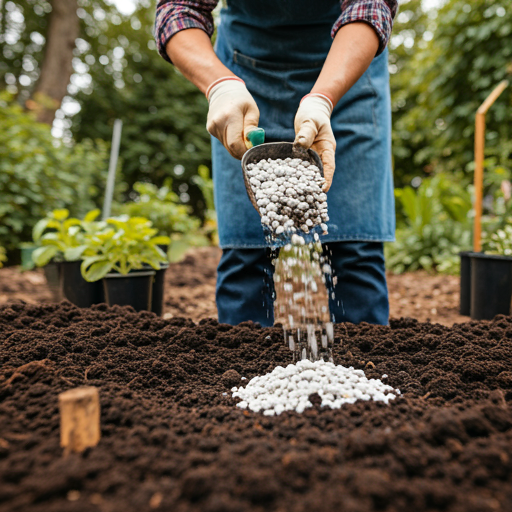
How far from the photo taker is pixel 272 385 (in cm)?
113

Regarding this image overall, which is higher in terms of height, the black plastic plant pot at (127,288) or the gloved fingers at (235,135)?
the gloved fingers at (235,135)

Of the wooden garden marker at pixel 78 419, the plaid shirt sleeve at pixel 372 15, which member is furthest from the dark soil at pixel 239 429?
the plaid shirt sleeve at pixel 372 15

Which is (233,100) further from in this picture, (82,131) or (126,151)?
(82,131)

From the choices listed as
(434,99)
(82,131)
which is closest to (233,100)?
(434,99)

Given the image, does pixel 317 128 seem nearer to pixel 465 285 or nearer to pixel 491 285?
pixel 491 285

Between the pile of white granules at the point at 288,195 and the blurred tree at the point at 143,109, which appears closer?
the pile of white granules at the point at 288,195

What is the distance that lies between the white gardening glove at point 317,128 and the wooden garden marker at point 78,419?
0.95 metres

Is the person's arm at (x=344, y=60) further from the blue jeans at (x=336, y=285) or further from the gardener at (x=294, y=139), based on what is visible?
the blue jeans at (x=336, y=285)

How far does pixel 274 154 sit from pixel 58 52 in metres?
7.35

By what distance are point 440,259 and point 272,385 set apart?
3551mm

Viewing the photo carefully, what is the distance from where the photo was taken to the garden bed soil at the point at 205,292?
2.77m

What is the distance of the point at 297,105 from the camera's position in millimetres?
1841

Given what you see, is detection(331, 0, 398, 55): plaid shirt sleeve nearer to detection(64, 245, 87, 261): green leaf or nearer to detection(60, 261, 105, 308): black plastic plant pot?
detection(64, 245, 87, 261): green leaf

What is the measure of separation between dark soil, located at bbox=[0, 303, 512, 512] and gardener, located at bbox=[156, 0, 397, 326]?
406 millimetres
